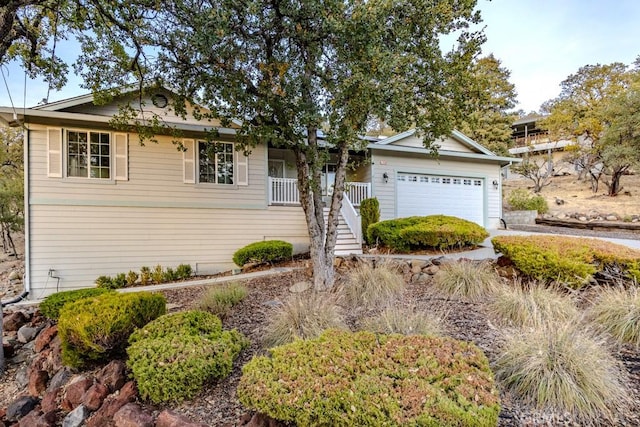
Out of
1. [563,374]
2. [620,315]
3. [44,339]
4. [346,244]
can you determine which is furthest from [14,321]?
[620,315]

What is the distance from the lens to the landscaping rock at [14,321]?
16.9 ft

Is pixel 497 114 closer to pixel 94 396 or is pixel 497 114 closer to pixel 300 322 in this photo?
pixel 300 322

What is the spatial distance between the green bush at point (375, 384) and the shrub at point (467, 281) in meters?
2.46

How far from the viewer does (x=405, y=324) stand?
10.6 ft

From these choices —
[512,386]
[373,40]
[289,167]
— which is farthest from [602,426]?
[289,167]

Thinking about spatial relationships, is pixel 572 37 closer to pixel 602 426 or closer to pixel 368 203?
pixel 368 203

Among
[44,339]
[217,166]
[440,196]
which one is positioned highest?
[217,166]

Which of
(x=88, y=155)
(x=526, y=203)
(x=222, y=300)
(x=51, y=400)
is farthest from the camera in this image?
(x=526, y=203)

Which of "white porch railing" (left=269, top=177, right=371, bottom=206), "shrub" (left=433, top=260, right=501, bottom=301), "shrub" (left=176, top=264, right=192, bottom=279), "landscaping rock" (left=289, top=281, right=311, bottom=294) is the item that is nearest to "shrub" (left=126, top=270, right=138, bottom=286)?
"shrub" (left=176, top=264, right=192, bottom=279)

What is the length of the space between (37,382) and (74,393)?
0.92m

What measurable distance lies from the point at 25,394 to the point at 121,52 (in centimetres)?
522

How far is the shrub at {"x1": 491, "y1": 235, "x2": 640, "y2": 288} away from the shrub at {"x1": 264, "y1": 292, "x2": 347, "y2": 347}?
339 cm

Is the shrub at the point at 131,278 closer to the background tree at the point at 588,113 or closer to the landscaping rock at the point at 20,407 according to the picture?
the landscaping rock at the point at 20,407

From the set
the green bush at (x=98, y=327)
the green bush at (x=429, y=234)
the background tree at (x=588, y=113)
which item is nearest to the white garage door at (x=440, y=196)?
the green bush at (x=429, y=234)
